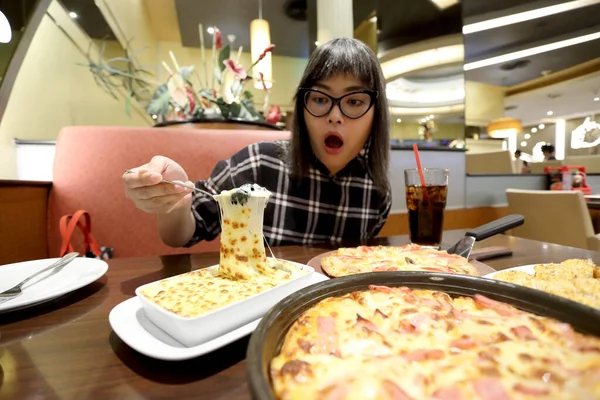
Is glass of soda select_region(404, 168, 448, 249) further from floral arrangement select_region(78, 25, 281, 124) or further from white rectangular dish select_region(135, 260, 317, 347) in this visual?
floral arrangement select_region(78, 25, 281, 124)

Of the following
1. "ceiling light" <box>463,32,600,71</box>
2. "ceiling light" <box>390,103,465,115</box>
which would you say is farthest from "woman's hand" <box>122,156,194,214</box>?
"ceiling light" <box>463,32,600,71</box>

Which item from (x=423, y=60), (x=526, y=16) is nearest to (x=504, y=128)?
(x=526, y=16)

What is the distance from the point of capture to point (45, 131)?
2.64 m

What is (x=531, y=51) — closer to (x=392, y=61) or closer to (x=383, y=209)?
(x=392, y=61)

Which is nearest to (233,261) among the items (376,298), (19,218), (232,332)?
(232,332)

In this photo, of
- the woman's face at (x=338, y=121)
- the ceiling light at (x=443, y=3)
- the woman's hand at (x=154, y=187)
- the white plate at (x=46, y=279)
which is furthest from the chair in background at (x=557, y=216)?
the white plate at (x=46, y=279)

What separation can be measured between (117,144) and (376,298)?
1.70 metres

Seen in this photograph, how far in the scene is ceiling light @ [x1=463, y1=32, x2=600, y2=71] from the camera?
211 inches

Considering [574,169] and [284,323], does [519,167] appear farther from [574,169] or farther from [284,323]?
[284,323]

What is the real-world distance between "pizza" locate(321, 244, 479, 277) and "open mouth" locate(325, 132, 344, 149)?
0.49 metres

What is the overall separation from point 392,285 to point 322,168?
0.98m

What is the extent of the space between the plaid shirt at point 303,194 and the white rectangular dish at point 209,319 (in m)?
0.81

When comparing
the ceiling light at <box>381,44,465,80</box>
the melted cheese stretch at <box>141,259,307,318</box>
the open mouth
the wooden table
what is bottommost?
the wooden table

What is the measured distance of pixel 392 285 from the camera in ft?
1.54
